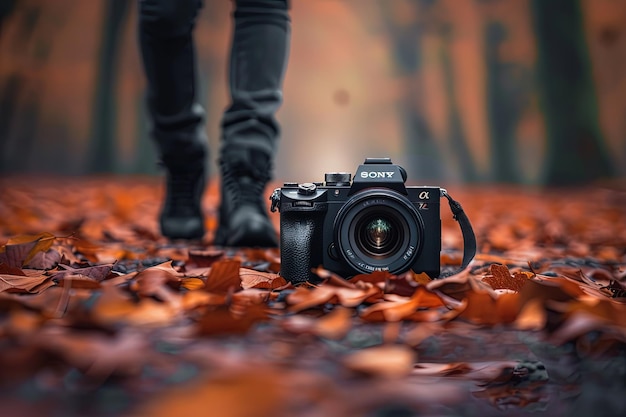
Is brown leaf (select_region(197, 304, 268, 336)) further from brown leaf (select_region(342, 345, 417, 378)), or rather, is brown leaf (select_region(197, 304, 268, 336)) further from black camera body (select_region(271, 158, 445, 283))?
black camera body (select_region(271, 158, 445, 283))

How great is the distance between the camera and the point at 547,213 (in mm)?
4043

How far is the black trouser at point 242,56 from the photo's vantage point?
6.33ft

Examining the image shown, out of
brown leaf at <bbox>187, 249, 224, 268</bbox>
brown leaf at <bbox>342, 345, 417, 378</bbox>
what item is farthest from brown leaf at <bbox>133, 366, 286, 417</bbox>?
brown leaf at <bbox>187, 249, 224, 268</bbox>

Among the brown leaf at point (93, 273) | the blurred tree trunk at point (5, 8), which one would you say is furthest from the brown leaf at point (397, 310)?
the blurred tree trunk at point (5, 8)

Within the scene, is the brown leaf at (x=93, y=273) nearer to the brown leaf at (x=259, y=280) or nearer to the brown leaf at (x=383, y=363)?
the brown leaf at (x=259, y=280)

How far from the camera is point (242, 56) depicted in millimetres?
1967

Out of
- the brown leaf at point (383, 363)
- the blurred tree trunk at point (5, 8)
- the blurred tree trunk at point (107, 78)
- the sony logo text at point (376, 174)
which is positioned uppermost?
the blurred tree trunk at point (5, 8)

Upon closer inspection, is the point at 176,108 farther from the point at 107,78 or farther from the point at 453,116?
the point at 453,116

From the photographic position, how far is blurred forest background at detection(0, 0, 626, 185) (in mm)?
6613

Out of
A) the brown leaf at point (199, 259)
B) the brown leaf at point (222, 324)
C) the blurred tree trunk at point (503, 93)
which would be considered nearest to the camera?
the brown leaf at point (222, 324)

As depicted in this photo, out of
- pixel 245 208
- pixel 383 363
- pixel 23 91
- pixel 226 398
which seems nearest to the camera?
pixel 226 398

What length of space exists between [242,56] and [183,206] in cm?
63

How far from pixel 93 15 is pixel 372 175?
21.2ft

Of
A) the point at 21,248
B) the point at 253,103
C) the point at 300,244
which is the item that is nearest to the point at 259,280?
the point at 300,244
